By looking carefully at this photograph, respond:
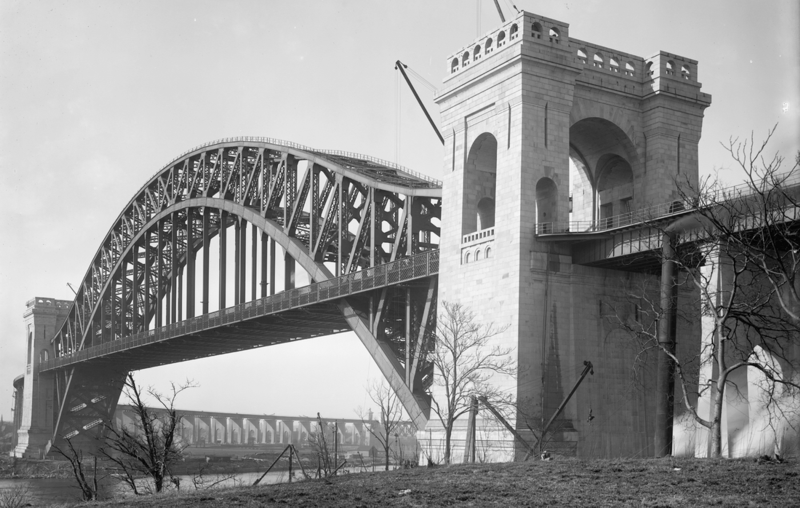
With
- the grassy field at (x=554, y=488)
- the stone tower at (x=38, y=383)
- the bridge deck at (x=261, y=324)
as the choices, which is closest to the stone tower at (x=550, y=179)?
the bridge deck at (x=261, y=324)

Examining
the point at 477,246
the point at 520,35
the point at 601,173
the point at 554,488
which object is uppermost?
the point at 520,35

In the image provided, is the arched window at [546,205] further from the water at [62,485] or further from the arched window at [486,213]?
the water at [62,485]

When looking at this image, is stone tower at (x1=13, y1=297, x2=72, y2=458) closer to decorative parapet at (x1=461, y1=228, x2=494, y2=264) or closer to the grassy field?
decorative parapet at (x1=461, y1=228, x2=494, y2=264)

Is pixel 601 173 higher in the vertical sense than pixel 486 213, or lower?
higher

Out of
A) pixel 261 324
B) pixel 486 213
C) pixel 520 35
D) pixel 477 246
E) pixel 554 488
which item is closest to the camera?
pixel 554 488

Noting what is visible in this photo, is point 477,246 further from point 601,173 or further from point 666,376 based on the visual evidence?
point 666,376

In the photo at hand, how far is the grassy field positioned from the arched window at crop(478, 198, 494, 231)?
23917 millimetres

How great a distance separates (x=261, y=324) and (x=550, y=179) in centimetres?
3627

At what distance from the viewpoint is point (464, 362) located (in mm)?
45906

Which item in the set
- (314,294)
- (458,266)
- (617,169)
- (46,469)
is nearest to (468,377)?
(458,266)

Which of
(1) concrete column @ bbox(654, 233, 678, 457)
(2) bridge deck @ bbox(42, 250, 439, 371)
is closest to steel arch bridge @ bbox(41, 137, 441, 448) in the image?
(2) bridge deck @ bbox(42, 250, 439, 371)

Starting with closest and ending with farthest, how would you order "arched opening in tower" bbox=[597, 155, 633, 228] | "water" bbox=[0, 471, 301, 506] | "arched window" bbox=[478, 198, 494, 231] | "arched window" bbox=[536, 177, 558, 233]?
"arched window" bbox=[536, 177, 558, 233] < "arched opening in tower" bbox=[597, 155, 633, 228] < "arched window" bbox=[478, 198, 494, 231] < "water" bbox=[0, 471, 301, 506]

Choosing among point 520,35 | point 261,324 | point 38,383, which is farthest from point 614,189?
point 38,383

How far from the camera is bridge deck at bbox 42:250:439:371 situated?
57.9m
